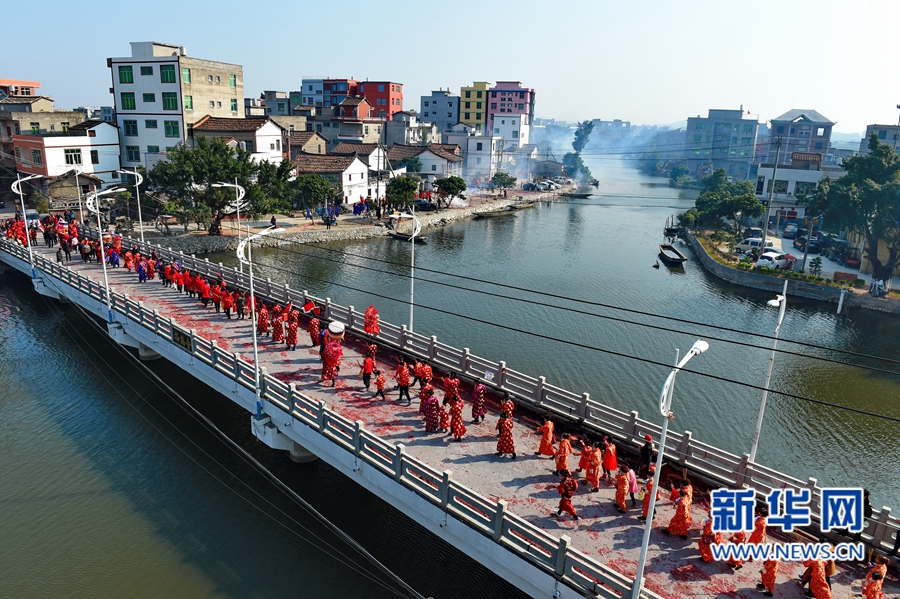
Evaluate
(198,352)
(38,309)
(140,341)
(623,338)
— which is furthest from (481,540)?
(38,309)

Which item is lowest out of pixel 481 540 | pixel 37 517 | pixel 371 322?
pixel 37 517

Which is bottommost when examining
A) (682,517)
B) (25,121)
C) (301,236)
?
(301,236)

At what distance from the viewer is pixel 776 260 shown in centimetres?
4512

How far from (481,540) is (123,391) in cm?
1817

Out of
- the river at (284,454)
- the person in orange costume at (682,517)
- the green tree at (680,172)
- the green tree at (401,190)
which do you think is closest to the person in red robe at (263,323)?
the river at (284,454)

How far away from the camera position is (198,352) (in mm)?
19875

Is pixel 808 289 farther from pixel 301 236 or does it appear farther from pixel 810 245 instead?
pixel 301 236

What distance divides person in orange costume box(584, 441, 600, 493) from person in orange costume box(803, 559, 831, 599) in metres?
4.33

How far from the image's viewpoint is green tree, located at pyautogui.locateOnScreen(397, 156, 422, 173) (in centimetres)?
7619

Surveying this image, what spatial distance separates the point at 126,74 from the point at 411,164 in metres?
32.2

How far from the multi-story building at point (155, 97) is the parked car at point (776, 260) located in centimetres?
4961

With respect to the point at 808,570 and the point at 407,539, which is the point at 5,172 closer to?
the point at 407,539

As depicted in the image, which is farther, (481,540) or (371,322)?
(371,322)

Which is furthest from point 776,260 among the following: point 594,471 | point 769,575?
point 769,575
